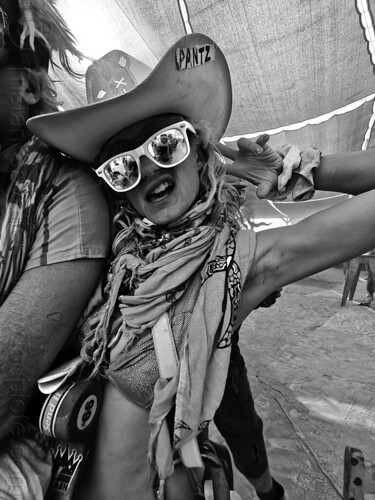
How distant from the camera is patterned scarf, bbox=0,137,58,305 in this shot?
719 millimetres

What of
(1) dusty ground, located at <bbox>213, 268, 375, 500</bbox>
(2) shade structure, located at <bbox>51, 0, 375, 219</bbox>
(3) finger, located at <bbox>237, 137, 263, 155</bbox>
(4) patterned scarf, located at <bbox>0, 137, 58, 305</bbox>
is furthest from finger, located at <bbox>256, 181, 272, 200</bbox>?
(1) dusty ground, located at <bbox>213, 268, 375, 500</bbox>

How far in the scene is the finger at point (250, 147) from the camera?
0.93m

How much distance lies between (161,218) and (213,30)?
2227 mm

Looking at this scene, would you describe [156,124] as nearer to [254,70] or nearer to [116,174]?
[116,174]

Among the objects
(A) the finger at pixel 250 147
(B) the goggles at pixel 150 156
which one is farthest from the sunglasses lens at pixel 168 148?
(A) the finger at pixel 250 147

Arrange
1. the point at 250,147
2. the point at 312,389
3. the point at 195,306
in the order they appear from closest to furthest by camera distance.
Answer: the point at 195,306, the point at 250,147, the point at 312,389

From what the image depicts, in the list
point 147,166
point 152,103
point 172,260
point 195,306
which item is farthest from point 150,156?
point 195,306

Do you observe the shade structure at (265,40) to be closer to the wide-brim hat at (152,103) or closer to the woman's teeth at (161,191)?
the wide-brim hat at (152,103)

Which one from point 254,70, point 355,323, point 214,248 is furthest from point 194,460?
point 355,323

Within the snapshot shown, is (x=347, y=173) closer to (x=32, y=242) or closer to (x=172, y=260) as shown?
(x=172, y=260)

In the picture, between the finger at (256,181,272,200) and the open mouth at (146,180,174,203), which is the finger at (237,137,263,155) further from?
the open mouth at (146,180,174,203)

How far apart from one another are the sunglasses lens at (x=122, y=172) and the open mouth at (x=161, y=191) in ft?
0.19

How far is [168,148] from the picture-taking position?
83 centimetres

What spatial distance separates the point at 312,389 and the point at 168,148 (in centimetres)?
231
